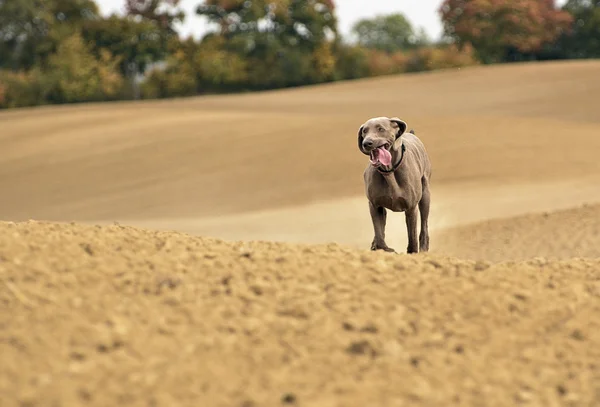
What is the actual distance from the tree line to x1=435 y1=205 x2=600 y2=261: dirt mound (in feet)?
123

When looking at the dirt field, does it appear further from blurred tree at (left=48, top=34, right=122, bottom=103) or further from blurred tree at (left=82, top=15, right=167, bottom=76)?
blurred tree at (left=82, top=15, right=167, bottom=76)

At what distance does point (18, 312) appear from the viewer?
5.70 meters

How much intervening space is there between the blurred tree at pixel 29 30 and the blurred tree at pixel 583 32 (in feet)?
116

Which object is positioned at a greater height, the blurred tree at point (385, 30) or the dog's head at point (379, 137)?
the blurred tree at point (385, 30)

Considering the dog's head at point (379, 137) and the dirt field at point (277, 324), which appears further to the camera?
the dog's head at point (379, 137)

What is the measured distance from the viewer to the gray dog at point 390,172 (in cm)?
809

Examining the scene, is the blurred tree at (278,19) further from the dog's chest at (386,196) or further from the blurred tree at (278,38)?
the dog's chest at (386,196)

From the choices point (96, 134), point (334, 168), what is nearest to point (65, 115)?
point (96, 134)

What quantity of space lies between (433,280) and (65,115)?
109ft

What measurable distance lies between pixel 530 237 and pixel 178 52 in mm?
41190

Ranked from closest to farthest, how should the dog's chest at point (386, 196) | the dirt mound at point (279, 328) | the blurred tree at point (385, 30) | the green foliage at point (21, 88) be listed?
1. the dirt mound at point (279, 328)
2. the dog's chest at point (386, 196)
3. the green foliage at point (21, 88)
4. the blurred tree at point (385, 30)

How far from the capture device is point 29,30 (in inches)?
2082

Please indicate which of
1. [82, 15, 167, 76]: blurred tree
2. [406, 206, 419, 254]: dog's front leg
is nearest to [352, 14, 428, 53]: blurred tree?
[82, 15, 167, 76]: blurred tree

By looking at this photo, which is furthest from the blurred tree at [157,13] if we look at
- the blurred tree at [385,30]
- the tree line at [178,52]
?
the blurred tree at [385,30]
